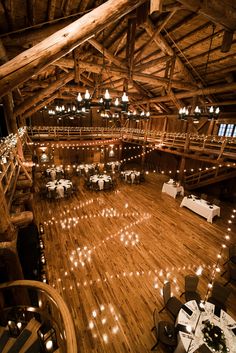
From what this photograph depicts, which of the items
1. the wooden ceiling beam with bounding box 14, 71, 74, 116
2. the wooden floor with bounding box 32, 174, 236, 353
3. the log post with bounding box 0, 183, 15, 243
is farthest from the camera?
the wooden ceiling beam with bounding box 14, 71, 74, 116

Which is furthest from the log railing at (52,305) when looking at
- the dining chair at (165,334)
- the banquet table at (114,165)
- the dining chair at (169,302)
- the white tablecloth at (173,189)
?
the banquet table at (114,165)

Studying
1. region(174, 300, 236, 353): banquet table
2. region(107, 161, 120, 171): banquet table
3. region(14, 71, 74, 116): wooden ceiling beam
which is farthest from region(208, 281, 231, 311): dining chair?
region(107, 161, 120, 171): banquet table

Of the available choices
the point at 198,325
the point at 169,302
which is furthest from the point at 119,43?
the point at 198,325

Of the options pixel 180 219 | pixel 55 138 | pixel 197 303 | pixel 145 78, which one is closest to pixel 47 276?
pixel 197 303

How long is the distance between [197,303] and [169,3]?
27.2ft

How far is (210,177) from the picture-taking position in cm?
1163

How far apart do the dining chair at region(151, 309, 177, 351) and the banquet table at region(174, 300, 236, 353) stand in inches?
6.8

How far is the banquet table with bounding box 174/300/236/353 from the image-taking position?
312 cm

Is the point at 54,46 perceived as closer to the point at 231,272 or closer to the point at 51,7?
the point at 51,7

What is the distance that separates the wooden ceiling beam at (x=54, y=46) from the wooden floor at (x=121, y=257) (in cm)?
496

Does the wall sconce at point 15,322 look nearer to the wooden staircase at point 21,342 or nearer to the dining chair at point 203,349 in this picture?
the wooden staircase at point 21,342

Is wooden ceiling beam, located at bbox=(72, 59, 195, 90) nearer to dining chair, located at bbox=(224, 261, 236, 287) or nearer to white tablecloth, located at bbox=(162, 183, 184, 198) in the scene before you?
white tablecloth, located at bbox=(162, 183, 184, 198)

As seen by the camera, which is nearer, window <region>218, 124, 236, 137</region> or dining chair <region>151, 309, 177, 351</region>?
dining chair <region>151, 309, 177, 351</region>

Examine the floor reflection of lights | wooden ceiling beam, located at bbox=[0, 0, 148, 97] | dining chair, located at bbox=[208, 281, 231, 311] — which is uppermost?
wooden ceiling beam, located at bbox=[0, 0, 148, 97]
